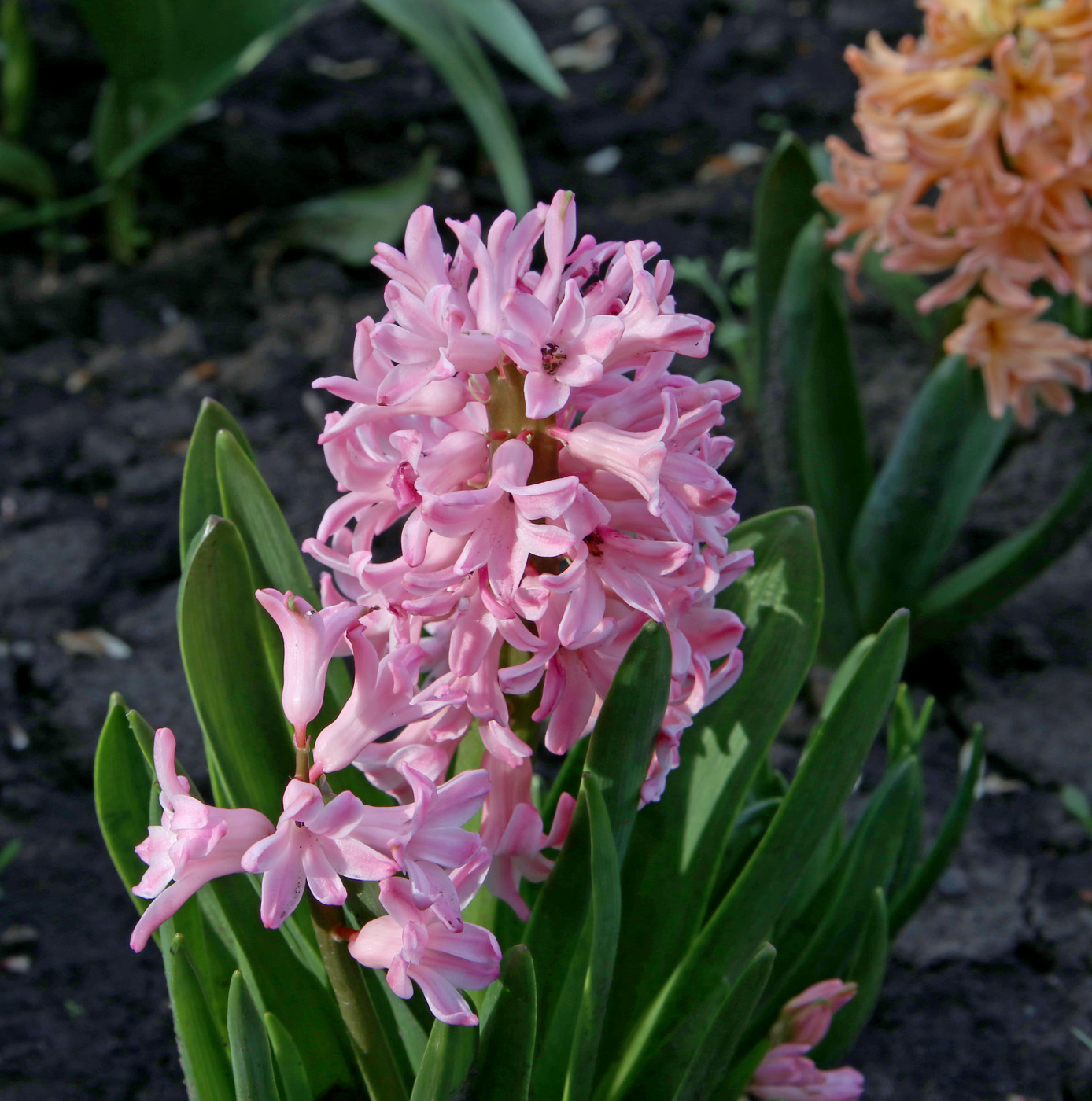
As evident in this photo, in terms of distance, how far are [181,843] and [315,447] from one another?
5.81 ft

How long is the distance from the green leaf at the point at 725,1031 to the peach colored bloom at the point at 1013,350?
1.01 m

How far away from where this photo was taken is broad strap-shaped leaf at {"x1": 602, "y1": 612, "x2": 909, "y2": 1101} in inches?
37.0

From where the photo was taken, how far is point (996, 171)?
1598mm

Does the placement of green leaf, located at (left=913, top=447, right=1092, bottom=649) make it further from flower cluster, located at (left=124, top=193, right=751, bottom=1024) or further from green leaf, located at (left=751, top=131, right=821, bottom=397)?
flower cluster, located at (left=124, top=193, right=751, bottom=1024)

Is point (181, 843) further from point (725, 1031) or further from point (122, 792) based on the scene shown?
point (725, 1031)

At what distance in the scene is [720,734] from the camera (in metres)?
1.04

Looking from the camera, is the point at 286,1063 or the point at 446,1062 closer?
the point at 446,1062

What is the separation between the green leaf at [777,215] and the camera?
1823mm

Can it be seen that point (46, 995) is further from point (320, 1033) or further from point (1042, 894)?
point (1042, 894)

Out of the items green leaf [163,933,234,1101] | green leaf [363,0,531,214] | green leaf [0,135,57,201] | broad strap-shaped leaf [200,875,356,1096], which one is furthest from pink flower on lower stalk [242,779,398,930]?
green leaf [0,135,57,201]

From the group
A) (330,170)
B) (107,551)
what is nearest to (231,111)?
(330,170)

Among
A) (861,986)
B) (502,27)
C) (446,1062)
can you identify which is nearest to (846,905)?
(861,986)

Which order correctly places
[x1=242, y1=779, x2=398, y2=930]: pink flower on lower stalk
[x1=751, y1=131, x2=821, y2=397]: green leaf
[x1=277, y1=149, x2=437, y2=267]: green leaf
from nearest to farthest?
[x1=242, y1=779, x2=398, y2=930]: pink flower on lower stalk, [x1=751, y1=131, x2=821, y2=397]: green leaf, [x1=277, y1=149, x2=437, y2=267]: green leaf

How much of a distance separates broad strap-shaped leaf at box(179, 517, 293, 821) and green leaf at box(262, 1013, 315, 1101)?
0.16m
